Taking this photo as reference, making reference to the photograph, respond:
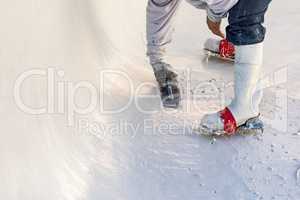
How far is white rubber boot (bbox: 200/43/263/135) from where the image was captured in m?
1.11

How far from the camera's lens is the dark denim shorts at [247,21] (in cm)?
108

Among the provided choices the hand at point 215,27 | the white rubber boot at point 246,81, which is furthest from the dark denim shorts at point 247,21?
the hand at point 215,27

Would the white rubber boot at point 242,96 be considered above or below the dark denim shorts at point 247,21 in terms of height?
below

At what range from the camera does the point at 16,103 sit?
2.95 ft

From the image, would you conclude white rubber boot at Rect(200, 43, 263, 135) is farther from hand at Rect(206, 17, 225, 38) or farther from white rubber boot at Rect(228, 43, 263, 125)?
hand at Rect(206, 17, 225, 38)

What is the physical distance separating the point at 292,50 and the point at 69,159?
2.27 feet

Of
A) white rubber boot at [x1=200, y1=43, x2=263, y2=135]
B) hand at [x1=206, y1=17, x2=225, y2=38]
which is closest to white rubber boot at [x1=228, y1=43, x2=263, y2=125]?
white rubber boot at [x1=200, y1=43, x2=263, y2=135]

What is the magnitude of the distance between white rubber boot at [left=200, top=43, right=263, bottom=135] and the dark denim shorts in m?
0.02

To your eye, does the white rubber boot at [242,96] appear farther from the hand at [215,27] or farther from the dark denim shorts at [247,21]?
the hand at [215,27]

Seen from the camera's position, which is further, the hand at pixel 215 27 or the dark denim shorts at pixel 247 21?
the hand at pixel 215 27

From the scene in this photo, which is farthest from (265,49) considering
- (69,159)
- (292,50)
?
(69,159)

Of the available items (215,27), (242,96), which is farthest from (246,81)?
(215,27)

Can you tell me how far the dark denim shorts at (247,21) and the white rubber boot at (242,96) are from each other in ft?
0.06

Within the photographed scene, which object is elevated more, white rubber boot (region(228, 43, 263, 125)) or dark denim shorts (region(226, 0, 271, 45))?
dark denim shorts (region(226, 0, 271, 45))
